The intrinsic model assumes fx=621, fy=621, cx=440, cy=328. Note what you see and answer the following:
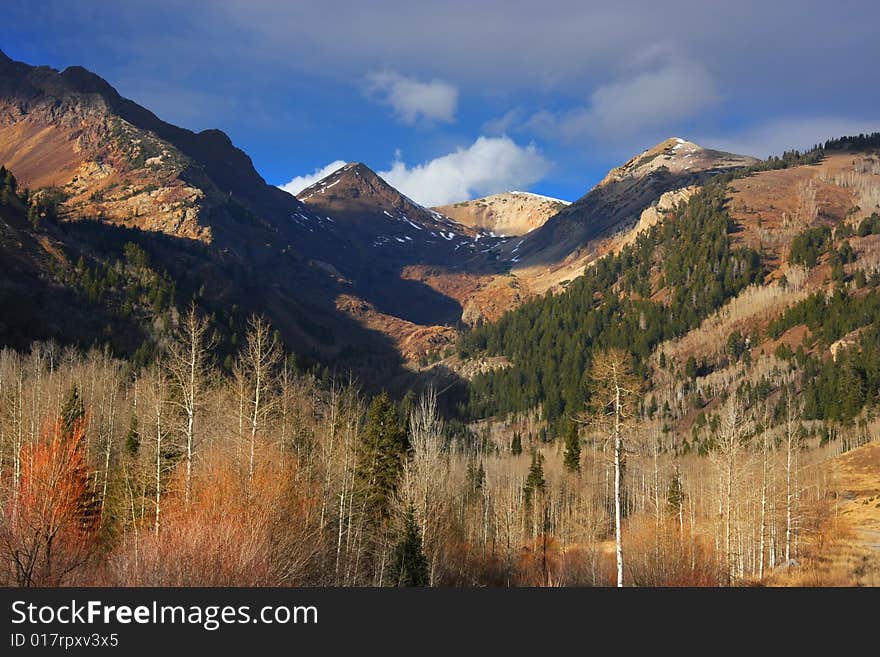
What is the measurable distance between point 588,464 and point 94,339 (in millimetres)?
123010

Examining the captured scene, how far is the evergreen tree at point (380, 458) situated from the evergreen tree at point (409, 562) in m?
10.7

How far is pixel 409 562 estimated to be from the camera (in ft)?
120

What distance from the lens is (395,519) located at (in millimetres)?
46469

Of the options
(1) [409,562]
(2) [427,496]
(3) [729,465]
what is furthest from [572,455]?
(1) [409,562]

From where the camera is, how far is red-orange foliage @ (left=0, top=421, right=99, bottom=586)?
2530cm

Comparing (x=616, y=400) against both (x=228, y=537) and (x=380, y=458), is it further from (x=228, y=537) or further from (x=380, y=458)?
(x=380, y=458)

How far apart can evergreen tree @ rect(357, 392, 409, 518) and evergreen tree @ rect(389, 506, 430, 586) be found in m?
10.7

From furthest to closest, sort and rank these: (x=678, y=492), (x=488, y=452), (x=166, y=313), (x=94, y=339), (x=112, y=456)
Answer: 1. (x=166, y=313)
2. (x=488, y=452)
3. (x=94, y=339)
4. (x=678, y=492)
5. (x=112, y=456)

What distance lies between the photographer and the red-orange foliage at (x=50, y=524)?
996 inches

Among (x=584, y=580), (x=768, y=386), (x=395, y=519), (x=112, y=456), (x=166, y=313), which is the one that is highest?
(x=166, y=313)

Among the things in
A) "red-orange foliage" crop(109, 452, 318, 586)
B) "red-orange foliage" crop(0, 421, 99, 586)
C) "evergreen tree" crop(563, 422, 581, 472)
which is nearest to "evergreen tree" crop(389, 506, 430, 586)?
"red-orange foliage" crop(109, 452, 318, 586)

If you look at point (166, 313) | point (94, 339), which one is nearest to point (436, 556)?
point (94, 339)

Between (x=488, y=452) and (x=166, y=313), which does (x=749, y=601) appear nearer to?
(x=488, y=452)

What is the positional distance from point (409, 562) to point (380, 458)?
15.7 m
